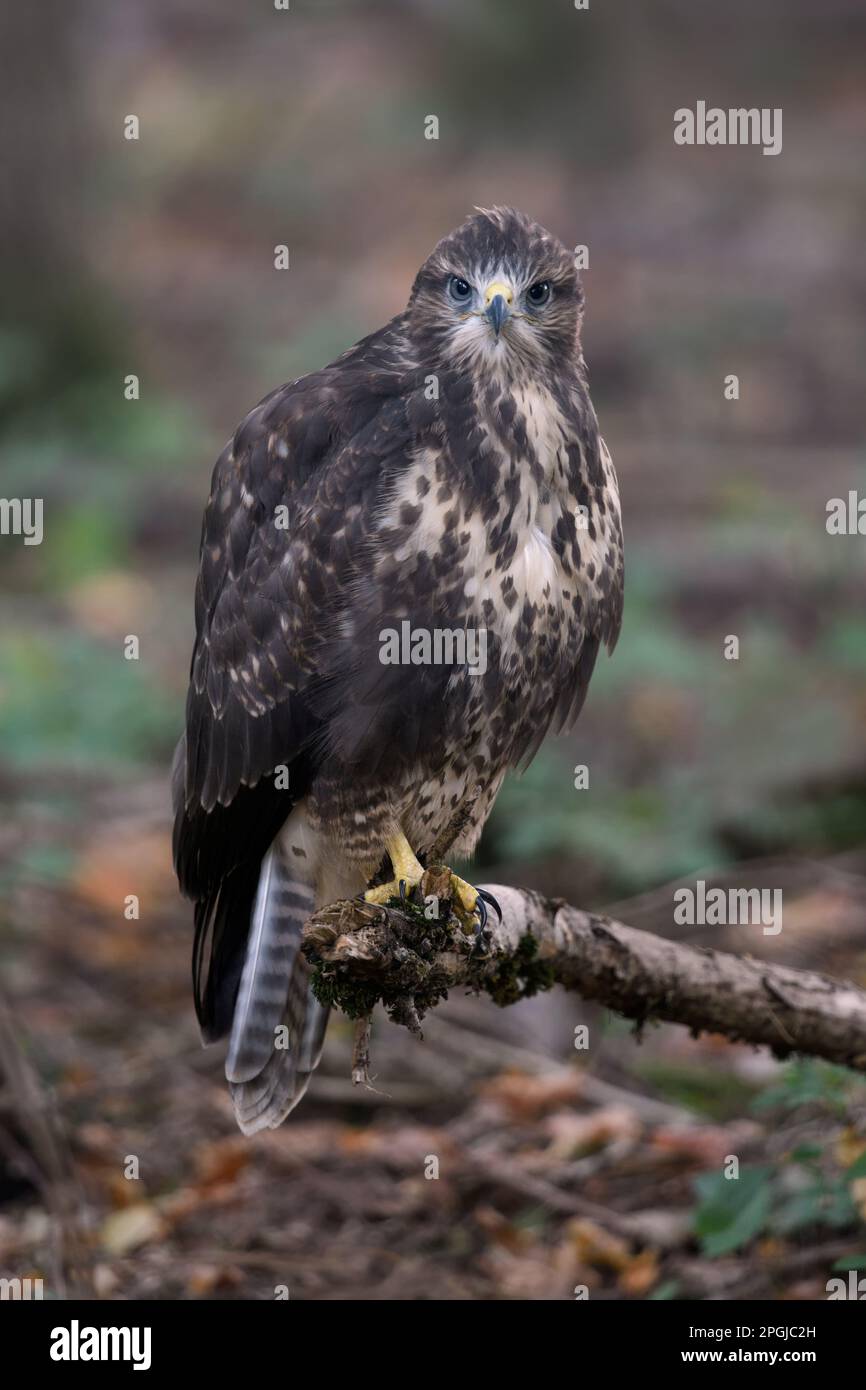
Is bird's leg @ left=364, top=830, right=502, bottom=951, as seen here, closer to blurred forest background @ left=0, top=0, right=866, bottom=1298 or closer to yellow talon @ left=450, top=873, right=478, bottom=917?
yellow talon @ left=450, top=873, right=478, bottom=917

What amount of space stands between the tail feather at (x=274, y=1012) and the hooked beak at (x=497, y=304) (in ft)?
4.61

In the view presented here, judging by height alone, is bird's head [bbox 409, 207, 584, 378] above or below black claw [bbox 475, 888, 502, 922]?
above

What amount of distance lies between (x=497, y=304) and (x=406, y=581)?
0.66 metres

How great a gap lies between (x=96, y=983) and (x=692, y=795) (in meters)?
2.37

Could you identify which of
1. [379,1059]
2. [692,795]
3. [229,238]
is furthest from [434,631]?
[229,238]

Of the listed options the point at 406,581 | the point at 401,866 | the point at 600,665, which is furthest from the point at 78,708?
the point at 406,581

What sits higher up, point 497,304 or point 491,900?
point 497,304

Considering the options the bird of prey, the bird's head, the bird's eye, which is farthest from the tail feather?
the bird's eye

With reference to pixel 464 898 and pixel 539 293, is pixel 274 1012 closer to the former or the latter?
pixel 464 898

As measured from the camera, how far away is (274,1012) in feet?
13.9

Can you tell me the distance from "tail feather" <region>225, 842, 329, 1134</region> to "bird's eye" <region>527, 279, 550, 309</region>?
1473 mm

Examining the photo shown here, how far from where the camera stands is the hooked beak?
3.67 m

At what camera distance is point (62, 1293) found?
411 centimetres
